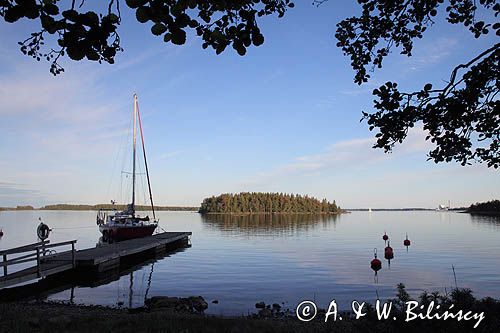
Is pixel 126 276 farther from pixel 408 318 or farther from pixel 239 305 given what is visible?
pixel 408 318

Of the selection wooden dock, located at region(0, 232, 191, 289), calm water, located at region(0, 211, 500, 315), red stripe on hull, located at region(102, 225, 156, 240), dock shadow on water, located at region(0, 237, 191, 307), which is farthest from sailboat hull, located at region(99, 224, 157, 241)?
wooden dock, located at region(0, 232, 191, 289)

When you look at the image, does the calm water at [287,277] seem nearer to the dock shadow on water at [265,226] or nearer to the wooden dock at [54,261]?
the wooden dock at [54,261]

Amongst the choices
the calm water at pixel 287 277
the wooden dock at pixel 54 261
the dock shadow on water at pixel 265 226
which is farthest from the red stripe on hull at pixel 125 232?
the dock shadow on water at pixel 265 226

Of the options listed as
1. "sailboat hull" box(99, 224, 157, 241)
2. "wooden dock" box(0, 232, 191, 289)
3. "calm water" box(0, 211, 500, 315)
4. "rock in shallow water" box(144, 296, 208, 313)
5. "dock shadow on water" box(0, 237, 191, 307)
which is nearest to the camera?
"rock in shallow water" box(144, 296, 208, 313)

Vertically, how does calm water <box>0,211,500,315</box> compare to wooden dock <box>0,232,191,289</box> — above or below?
below

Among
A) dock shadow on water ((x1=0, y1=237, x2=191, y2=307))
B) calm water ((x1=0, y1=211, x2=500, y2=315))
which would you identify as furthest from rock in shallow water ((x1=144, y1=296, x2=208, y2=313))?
dock shadow on water ((x1=0, y1=237, x2=191, y2=307))

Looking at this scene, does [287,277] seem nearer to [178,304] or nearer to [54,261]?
[178,304]

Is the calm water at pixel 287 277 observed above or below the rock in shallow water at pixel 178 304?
below

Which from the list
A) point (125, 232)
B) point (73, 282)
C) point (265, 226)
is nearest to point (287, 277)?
point (73, 282)

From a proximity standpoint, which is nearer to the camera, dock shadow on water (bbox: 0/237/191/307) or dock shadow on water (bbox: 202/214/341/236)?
dock shadow on water (bbox: 0/237/191/307)

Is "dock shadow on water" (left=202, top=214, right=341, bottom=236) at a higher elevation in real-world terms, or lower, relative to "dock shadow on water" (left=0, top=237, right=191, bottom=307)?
lower

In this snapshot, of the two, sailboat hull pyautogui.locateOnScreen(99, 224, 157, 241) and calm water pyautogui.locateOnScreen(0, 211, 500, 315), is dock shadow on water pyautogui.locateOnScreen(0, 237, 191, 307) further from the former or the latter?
sailboat hull pyautogui.locateOnScreen(99, 224, 157, 241)

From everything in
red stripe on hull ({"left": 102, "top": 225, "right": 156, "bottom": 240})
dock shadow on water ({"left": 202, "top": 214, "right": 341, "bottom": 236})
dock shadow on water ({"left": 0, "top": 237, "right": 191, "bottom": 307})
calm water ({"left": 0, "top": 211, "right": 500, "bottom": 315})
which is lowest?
dock shadow on water ({"left": 202, "top": 214, "right": 341, "bottom": 236})

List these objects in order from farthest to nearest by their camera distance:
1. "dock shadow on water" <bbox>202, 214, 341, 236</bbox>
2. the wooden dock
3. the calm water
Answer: "dock shadow on water" <bbox>202, 214, 341, 236</bbox>, the calm water, the wooden dock
